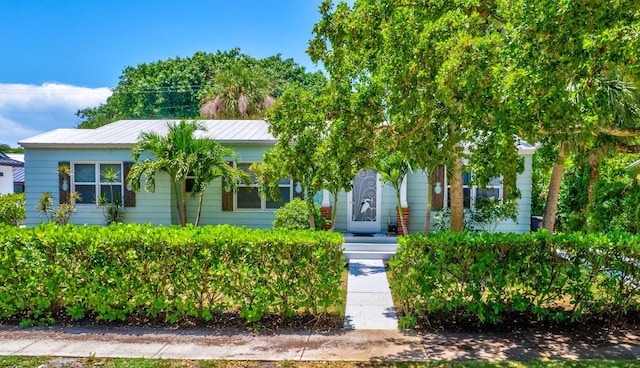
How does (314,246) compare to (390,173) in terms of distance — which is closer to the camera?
(314,246)

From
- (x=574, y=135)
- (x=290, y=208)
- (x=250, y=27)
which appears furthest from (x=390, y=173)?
(x=250, y=27)

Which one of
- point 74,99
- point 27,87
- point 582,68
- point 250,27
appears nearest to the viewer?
point 582,68

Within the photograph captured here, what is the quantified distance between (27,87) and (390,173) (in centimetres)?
3963

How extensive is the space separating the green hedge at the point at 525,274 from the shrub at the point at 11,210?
51.0 feet

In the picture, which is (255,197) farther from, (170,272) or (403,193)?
(170,272)

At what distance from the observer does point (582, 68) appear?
12.4 feet

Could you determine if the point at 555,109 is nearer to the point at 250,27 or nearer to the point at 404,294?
the point at 404,294

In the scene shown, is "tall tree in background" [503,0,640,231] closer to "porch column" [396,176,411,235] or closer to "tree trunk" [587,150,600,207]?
"porch column" [396,176,411,235]

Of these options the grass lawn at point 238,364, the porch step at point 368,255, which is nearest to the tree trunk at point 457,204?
the porch step at point 368,255

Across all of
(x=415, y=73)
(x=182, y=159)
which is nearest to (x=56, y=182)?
(x=182, y=159)

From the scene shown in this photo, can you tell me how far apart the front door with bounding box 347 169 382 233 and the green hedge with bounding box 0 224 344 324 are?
707 centimetres

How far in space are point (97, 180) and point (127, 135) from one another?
1.70 meters

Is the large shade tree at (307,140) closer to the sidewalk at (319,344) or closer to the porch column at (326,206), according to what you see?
the sidewalk at (319,344)

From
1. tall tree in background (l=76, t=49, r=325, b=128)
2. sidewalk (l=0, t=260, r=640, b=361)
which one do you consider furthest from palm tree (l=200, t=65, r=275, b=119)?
sidewalk (l=0, t=260, r=640, b=361)
